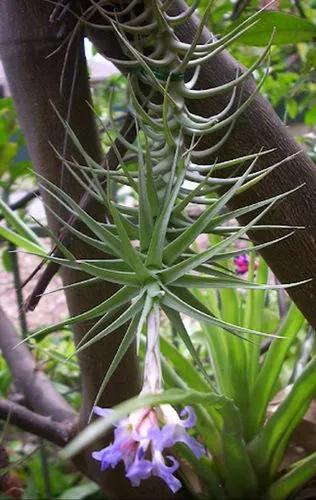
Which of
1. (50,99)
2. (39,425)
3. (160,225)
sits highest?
(50,99)

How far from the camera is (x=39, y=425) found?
66 centimetres

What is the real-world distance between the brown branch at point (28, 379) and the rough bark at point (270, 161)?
1.32 feet

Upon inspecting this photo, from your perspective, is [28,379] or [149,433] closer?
[149,433]

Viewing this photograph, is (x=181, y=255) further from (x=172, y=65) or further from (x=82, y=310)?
(x=82, y=310)

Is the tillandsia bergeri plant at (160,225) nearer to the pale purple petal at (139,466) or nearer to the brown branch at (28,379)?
the pale purple petal at (139,466)

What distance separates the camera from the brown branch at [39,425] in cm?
65

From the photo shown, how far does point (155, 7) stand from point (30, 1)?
0.15 metres

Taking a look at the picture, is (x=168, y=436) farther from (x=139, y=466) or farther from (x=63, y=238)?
(x=63, y=238)

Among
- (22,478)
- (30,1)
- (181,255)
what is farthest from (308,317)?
(22,478)

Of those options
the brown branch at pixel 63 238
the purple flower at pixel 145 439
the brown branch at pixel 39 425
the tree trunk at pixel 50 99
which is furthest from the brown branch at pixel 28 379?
the purple flower at pixel 145 439

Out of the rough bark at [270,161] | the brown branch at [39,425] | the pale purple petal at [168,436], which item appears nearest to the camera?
the pale purple petal at [168,436]

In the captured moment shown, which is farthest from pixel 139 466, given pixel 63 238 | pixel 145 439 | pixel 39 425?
pixel 39 425

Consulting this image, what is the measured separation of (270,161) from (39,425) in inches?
16.2

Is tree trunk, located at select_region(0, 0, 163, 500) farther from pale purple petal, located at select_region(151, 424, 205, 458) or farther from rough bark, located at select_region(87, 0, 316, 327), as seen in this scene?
pale purple petal, located at select_region(151, 424, 205, 458)
